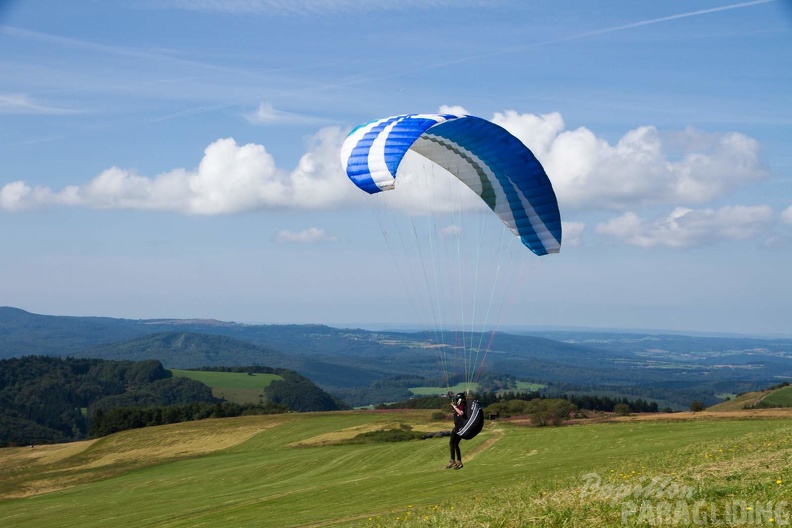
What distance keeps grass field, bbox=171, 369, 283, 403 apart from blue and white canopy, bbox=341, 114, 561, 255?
416ft

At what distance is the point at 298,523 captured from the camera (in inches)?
914

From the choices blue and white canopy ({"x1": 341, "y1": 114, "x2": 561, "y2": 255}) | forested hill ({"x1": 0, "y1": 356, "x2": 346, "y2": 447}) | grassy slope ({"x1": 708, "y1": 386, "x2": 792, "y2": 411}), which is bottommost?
forested hill ({"x1": 0, "y1": 356, "x2": 346, "y2": 447})

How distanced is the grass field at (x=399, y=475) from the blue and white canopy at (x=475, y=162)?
745cm

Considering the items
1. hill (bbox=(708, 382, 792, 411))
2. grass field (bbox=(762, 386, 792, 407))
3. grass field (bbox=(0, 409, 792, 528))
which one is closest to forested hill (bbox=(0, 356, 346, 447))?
grass field (bbox=(0, 409, 792, 528))

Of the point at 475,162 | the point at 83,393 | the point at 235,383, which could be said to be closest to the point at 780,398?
the point at 475,162

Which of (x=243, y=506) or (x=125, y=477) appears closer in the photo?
(x=243, y=506)

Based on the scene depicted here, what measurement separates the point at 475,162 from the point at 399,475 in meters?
16.1

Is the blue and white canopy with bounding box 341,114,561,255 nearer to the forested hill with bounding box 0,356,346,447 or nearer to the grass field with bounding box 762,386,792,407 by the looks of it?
the grass field with bounding box 762,386,792,407

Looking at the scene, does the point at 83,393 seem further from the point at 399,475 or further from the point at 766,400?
the point at 399,475

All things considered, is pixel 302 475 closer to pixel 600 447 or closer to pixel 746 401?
pixel 600 447

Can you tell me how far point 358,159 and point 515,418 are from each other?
43.2m

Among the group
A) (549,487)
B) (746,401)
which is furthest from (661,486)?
(746,401)

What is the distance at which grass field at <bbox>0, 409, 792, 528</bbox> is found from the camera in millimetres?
12516

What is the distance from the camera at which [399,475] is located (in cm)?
3338
